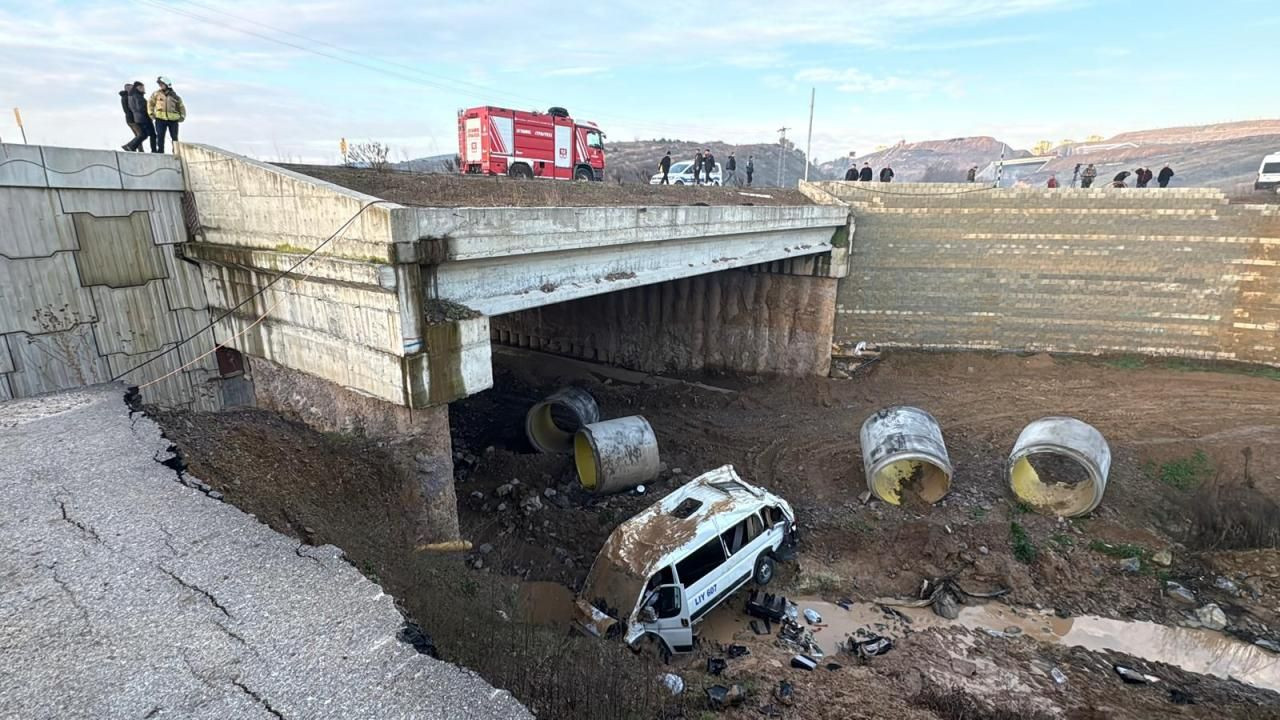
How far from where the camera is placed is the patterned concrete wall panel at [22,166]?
24.3 ft

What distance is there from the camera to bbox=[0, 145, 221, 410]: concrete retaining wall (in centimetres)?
769

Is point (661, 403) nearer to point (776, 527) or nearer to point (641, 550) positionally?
point (776, 527)

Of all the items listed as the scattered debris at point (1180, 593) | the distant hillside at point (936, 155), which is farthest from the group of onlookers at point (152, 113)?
the distant hillside at point (936, 155)

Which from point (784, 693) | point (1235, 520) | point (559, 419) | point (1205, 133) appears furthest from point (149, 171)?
point (1205, 133)

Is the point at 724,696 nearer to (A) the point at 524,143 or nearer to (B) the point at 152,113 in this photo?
(B) the point at 152,113

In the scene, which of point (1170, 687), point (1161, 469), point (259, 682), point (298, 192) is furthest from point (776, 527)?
point (1161, 469)

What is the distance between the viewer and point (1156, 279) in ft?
52.5

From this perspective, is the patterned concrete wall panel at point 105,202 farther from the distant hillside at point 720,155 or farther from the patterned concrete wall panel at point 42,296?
the distant hillside at point 720,155

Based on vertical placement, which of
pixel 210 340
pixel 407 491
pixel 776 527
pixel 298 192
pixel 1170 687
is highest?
pixel 298 192

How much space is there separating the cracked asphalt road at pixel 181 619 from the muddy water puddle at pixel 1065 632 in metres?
4.88

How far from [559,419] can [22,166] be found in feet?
30.0

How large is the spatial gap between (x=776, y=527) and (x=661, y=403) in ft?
26.0

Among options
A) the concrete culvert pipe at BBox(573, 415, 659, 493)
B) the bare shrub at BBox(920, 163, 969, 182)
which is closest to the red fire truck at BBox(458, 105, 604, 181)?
the concrete culvert pipe at BBox(573, 415, 659, 493)

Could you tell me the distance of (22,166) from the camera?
754 cm
